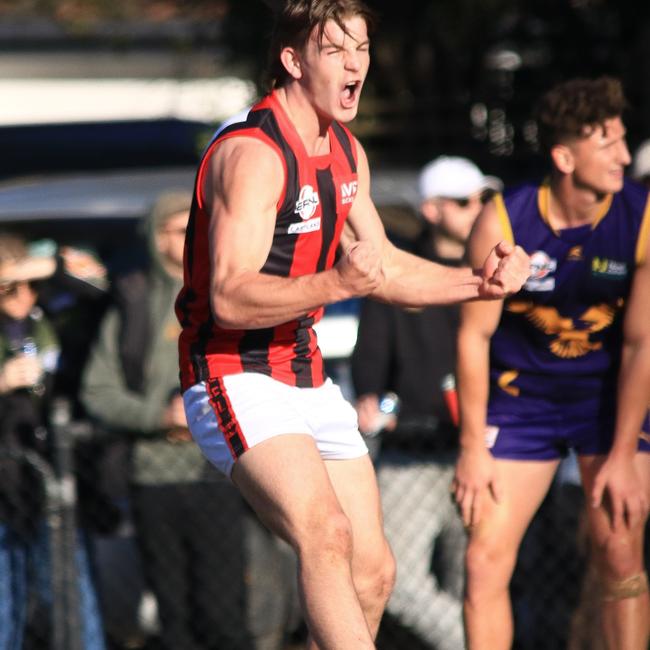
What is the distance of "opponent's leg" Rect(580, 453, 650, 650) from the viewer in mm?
5129

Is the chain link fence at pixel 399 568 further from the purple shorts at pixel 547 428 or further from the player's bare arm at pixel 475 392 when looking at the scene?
the player's bare arm at pixel 475 392

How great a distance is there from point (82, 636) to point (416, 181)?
416cm

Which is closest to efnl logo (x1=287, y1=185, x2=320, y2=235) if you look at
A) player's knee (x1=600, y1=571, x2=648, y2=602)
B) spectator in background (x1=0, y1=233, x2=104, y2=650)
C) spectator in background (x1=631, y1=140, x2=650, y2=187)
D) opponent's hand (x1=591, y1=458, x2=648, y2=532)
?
opponent's hand (x1=591, y1=458, x2=648, y2=532)

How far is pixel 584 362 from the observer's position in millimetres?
5172

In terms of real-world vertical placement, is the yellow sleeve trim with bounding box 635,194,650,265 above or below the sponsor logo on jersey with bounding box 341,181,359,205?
below

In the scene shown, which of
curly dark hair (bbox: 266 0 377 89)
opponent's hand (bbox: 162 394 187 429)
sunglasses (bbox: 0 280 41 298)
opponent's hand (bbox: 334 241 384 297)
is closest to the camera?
opponent's hand (bbox: 334 241 384 297)

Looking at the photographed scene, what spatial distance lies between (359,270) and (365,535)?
1.07 m

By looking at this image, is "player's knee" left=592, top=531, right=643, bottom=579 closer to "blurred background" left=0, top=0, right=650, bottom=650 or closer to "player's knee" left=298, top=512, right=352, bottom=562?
"blurred background" left=0, top=0, right=650, bottom=650

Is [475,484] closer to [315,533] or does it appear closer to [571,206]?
[571,206]

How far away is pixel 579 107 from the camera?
505 centimetres

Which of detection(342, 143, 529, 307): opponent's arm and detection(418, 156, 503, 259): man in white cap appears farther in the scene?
detection(418, 156, 503, 259): man in white cap

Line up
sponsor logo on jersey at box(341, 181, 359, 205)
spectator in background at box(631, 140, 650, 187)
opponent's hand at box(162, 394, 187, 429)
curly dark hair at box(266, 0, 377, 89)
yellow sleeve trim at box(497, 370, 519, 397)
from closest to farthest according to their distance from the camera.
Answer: curly dark hair at box(266, 0, 377, 89), sponsor logo on jersey at box(341, 181, 359, 205), yellow sleeve trim at box(497, 370, 519, 397), opponent's hand at box(162, 394, 187, 429), spectator in background at box(631, 140, 650, 187)

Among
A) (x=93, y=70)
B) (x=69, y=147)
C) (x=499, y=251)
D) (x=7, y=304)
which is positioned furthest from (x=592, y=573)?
(x=93, y=70)

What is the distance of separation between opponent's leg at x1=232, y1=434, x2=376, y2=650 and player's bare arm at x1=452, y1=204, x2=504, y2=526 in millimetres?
1063
